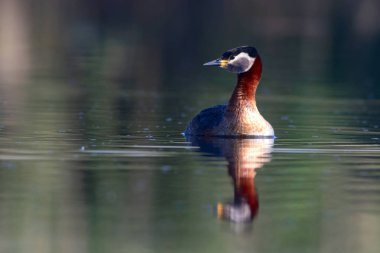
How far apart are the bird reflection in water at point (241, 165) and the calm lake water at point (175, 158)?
0.09 ft

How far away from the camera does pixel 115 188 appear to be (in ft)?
42.5

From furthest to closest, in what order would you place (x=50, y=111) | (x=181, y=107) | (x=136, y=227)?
1. (x=181, y=107)
2. (x=50, y=111)
3. (x=136, y=227)

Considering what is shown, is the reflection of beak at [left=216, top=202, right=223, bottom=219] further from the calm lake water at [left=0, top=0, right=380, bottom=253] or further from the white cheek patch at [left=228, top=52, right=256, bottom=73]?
the white cheek patch at [left=228, top=52, right=256, bottom=73]

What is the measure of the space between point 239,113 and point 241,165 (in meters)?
3.35

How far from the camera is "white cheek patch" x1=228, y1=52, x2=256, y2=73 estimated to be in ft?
61.2

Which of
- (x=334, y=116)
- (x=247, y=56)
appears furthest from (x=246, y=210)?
(x=334, y=116)

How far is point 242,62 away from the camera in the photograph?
61.4ft

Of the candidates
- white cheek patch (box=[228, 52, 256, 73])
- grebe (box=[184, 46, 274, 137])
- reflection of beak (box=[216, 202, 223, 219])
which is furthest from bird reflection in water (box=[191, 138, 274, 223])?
white cheek patch (box=[228, 52, 256, 73])

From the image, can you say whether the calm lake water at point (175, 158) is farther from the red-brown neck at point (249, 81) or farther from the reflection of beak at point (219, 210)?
the red-brown neck at point (249, 81)

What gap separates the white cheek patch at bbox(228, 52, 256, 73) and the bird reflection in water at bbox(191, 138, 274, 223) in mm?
1329

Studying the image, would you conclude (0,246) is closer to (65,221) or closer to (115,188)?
(65,221)

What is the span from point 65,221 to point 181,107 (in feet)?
39.0

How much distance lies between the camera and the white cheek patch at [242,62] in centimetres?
1864

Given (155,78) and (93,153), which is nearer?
(93,153)
